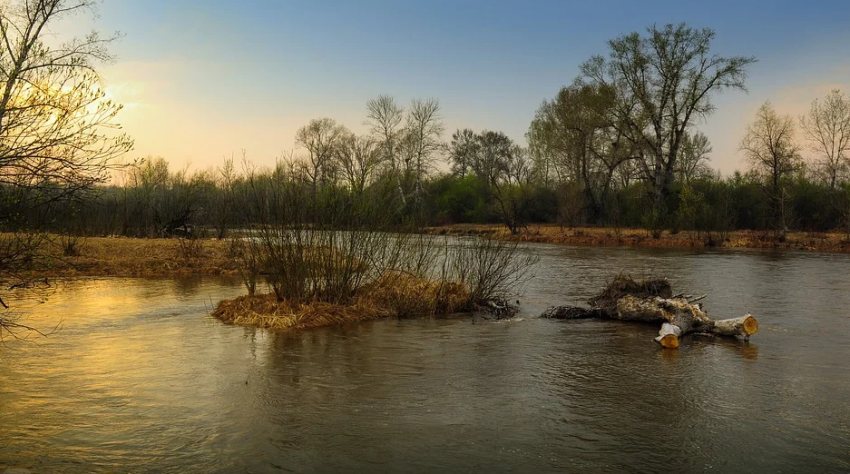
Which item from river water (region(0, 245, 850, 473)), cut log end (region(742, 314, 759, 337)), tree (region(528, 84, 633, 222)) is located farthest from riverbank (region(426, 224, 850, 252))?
river water (region(0, 245, 850, 473))

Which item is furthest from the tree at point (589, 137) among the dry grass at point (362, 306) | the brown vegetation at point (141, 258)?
the dry grass at point (362, 306)

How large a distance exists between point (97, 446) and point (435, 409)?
11.4 feet

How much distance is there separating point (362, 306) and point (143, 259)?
39.8 feet

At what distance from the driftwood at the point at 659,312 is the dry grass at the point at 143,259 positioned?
1305cm

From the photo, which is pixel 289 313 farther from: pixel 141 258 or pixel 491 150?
pixel 491 150

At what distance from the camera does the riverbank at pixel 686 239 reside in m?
35.5

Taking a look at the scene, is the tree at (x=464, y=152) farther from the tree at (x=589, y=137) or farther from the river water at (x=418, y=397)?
the river water at (x=418, y=397)

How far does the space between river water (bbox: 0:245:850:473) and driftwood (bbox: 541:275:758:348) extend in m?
0.34

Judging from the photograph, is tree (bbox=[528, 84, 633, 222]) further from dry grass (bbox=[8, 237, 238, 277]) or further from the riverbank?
dry grass (bbox=[8, 237, 238, 277])

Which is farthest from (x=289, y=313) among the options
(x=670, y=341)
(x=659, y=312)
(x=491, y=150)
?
(x=491, y=150)

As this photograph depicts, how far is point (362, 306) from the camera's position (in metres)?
13.1

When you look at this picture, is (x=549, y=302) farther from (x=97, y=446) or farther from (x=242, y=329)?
(x=97, y=446)

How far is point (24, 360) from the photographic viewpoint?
883 centimetres

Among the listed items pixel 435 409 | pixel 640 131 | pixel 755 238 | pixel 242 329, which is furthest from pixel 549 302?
pixel 640 131
